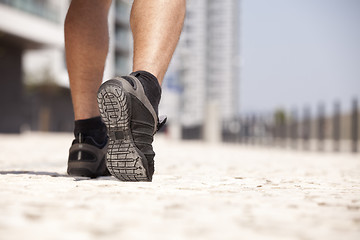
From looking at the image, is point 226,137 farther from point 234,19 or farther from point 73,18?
point 234,19

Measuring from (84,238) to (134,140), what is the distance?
90cm

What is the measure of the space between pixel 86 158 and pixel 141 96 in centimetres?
54

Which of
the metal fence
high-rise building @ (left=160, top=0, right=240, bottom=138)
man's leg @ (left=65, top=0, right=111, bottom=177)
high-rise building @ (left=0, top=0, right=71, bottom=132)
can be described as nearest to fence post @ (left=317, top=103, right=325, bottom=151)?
the metal fence

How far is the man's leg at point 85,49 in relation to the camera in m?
2.28

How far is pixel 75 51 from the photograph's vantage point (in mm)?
2320

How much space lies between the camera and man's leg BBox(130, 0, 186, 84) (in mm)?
1911

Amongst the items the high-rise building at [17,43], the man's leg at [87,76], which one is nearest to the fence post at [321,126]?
the man's leg at [87,76]

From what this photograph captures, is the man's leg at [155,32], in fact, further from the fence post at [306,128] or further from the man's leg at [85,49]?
the fence post at [306,128]

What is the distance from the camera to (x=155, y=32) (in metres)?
1.95

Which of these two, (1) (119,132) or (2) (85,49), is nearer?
(1) (119,132)

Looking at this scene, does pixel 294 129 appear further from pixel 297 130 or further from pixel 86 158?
pixel 86 158

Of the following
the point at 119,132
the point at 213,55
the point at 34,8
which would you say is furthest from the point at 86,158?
the point at 213,55

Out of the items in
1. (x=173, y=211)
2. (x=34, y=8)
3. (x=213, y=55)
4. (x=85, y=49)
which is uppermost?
(x=213, y=55)

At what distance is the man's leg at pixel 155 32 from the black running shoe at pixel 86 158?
481 millimetres
